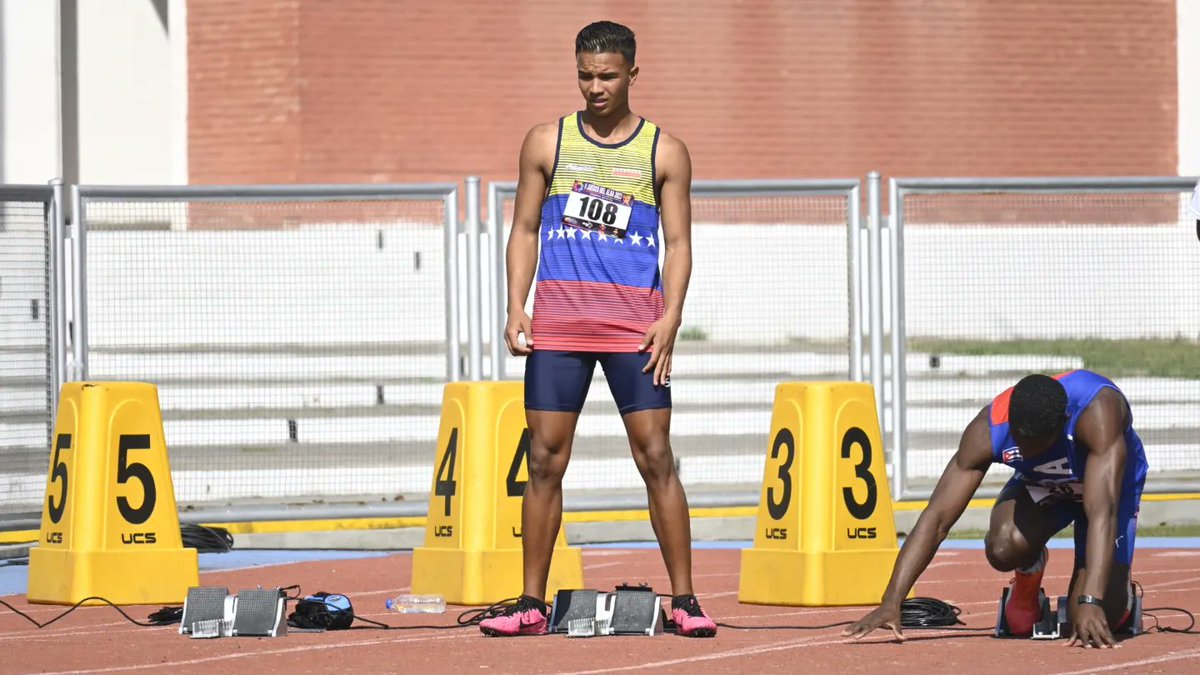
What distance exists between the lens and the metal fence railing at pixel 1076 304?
13.2 meters

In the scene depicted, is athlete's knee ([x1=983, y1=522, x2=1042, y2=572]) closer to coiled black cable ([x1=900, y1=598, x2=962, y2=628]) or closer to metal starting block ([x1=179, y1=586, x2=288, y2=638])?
coiled black cable ([x1=900, y1=598, x2=962, y2=628])

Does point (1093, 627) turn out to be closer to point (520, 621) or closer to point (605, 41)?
point (520, 621)

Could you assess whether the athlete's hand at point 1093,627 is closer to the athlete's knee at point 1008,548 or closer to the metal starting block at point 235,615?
the athlete's knee at point 1008,548

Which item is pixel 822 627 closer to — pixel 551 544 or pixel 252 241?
pixel 551 544

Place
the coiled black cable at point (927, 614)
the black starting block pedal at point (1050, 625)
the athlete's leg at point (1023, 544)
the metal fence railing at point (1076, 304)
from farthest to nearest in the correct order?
the metal fence railing at point (1076, 304), the coiled black cable at point (927, 614), the athlete's leg at point (1023, 544), the black starting block pedal at point (1050, 625)

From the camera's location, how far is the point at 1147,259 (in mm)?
13336

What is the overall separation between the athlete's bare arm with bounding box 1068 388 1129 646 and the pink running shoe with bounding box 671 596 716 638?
1.35m

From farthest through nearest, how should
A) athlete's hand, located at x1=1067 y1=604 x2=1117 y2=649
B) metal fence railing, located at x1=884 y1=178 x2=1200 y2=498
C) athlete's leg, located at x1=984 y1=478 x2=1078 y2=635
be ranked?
metal fence railing, located at x1=884 y1=178 x2=1200 y2=498, athlete's leg, located at x1=984 y1=478 x2=1078 y2=635, athlete's hand, located at x1=1067 y1=604 x2=1117 y2=649

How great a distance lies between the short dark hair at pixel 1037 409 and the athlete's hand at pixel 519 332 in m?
1.85

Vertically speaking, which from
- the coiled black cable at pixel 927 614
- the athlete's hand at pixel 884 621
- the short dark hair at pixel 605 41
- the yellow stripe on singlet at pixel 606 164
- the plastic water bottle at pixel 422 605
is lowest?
the plastic water bottle at pixel 422 605

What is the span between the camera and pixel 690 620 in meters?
7.52

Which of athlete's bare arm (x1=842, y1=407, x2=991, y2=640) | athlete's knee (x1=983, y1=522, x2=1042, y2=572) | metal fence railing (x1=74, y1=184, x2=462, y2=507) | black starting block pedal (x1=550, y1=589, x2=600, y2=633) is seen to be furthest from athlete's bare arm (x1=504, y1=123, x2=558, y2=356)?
metal fence railing (x1=74, y1=184, x2=462, y2=507)

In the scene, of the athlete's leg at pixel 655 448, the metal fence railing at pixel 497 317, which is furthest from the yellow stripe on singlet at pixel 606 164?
the metal fence railing at pixel 497 317

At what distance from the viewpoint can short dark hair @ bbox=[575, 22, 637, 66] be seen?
293 inches
